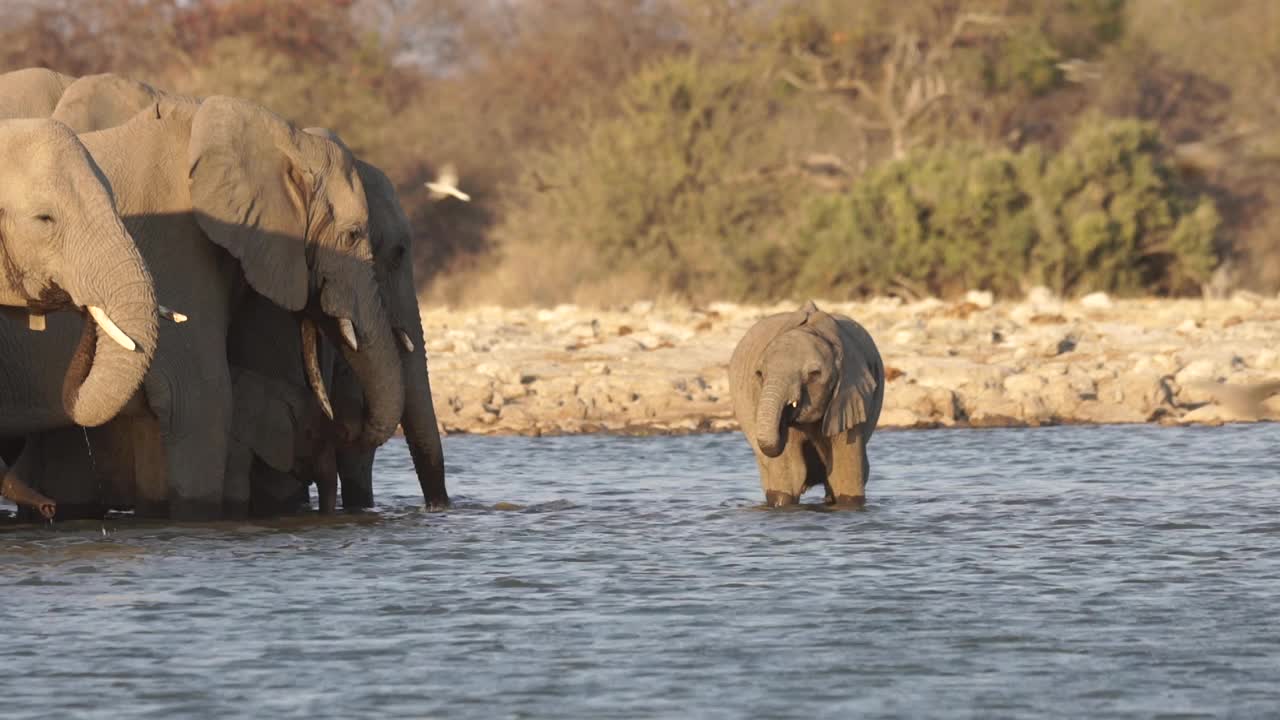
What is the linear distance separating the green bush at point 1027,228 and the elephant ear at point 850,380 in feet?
41.8

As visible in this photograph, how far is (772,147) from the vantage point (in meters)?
28.3

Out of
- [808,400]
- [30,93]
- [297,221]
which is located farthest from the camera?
[30,93]

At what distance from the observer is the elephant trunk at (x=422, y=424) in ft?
33.3

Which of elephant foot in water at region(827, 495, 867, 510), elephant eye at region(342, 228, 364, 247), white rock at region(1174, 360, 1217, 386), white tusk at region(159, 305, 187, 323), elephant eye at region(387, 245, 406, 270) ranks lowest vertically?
elephant foot in water at region(827, 495, 867, 510)

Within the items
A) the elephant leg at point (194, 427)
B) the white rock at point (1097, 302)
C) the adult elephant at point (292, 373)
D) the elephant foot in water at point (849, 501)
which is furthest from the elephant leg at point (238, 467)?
the white rock at point (1097, 302)

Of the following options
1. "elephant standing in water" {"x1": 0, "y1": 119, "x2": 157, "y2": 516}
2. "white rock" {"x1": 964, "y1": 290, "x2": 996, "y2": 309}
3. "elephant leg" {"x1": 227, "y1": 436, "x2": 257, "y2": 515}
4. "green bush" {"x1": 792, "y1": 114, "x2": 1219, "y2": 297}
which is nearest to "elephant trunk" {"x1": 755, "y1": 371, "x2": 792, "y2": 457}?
"elephant leg" {"x1": 227, "y1": 436, "x2": 257, "y2": 515}

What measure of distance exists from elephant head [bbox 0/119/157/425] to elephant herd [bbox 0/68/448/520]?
0.25ft

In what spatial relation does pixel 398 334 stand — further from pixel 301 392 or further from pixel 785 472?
pixel 785 472

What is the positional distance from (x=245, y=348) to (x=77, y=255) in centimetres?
196

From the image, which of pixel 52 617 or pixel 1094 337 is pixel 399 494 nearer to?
pixel 52 617

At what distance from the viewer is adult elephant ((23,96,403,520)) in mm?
9148

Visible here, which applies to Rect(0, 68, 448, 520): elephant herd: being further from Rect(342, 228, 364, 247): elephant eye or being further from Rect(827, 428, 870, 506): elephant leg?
Rect(827, 428, 870, 506): elephant leg

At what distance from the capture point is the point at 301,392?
384 inches

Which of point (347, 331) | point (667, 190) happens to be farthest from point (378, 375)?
point (667, 190)
